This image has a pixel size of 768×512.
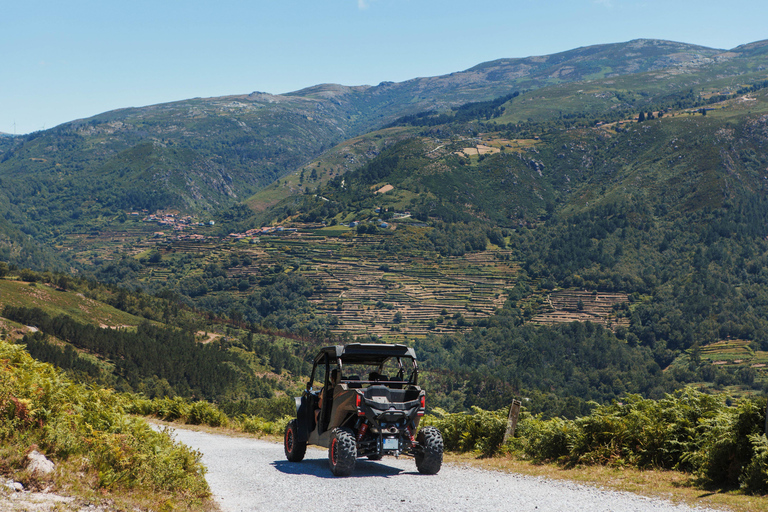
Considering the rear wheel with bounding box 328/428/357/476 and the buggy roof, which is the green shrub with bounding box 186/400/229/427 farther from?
the rear wheel with bounding box 328/428/357/476

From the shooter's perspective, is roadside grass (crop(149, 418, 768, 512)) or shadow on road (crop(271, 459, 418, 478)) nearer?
roadside grass (crop(149, 418, 768, 512))

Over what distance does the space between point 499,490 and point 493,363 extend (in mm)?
187914

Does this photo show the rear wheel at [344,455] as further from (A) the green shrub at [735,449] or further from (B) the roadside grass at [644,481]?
(A) the green shrub at [735,449]

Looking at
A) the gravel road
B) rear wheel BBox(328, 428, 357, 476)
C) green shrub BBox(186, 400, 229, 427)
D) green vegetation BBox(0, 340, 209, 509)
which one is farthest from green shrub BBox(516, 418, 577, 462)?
green shrub BBox(186, 400, 229, 427)

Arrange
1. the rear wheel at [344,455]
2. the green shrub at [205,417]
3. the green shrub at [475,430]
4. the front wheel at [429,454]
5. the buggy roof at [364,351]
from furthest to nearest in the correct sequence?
the green shrub at [205,417], the green shrub at [475,430], the buggy roof at [364,351], the front wheel at [429,454], the rear wheel at [344,455]

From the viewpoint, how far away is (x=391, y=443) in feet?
43.1

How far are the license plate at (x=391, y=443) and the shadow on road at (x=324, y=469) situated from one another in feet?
1.90

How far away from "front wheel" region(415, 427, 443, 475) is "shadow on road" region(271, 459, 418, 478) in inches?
22.9

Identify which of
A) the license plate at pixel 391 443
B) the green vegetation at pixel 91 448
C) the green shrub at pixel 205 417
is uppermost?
the green vegetation at pixel 91 448

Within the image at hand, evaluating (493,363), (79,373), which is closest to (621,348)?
(493,363)

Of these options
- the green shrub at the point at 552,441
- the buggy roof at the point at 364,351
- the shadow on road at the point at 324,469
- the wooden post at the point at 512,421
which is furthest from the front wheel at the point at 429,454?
the wooden post at the point at 512,421

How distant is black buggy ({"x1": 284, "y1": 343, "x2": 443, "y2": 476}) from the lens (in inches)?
513

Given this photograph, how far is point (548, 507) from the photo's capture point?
1020 centimetres

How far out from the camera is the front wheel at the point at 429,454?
13320 millimetres
